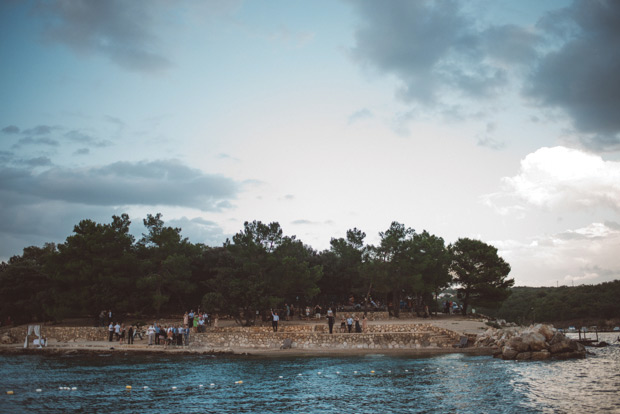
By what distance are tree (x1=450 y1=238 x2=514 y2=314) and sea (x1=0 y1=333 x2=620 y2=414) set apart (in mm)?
22309

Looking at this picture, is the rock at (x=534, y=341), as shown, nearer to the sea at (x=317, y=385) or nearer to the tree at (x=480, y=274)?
the sea at (x=317, y=385)

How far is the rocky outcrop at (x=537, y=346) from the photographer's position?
98.7 ft

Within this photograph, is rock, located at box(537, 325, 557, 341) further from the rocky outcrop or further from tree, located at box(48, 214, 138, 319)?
tree, located at box(48, 214, 138, 319)

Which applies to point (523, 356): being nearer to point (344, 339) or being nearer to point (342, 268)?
point (344, 339)

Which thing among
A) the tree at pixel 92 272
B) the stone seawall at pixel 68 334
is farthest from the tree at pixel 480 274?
the stone seawall at pixel 68 334

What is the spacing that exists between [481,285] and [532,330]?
21.9 metres

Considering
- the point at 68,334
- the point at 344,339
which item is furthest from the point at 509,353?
the point at 68,334

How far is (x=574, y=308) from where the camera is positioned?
3243 inches

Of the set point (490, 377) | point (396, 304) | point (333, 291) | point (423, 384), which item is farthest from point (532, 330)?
point (333, 291)

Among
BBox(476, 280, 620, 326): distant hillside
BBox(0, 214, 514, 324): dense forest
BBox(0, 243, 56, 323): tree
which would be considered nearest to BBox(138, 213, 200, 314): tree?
BBox(0, 214, 514, 324): dense forest

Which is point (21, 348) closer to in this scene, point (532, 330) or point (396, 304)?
point (396, 304)

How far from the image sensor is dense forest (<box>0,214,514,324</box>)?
44906mm

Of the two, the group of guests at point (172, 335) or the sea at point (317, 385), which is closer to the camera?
the sea at point (317, 385)

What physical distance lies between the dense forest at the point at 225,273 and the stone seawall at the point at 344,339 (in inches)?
144
